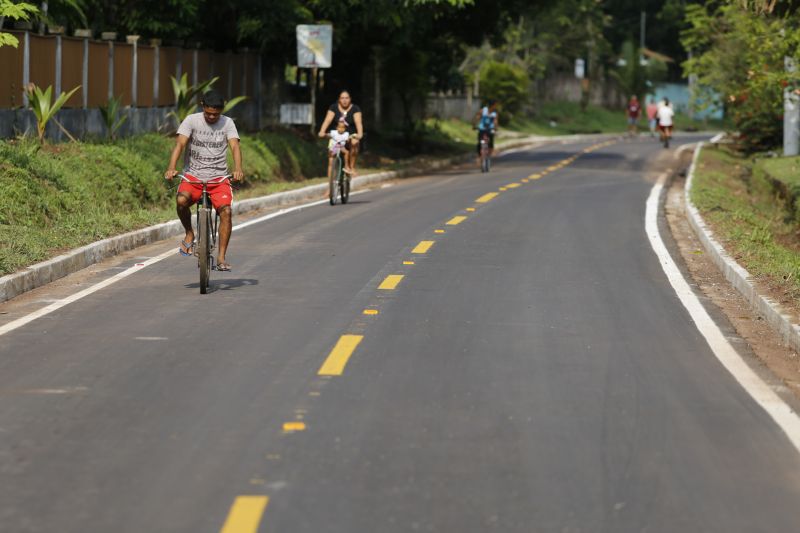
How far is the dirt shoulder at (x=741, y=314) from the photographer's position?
1000cm

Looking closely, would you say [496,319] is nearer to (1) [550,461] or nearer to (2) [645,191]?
(1) [550,461]

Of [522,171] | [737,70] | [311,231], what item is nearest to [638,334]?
[311,231]

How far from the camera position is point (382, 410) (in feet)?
26.7

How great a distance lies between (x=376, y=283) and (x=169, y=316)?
2.65m

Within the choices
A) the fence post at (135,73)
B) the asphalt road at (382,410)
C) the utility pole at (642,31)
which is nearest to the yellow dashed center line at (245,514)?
the asphalt road at (382,410)

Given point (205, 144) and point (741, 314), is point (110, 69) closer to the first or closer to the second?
point (205, 144)

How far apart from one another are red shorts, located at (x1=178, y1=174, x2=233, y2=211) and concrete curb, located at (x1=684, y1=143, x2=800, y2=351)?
4911mm

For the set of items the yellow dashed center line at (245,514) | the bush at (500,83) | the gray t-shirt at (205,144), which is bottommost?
the yellow dashed center line at (245,514)

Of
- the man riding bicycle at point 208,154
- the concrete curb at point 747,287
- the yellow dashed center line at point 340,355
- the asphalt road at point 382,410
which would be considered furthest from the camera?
the man riding bicycle at point 208,154

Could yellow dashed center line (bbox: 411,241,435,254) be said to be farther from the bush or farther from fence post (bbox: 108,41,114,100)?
the bush

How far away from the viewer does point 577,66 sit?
287ft

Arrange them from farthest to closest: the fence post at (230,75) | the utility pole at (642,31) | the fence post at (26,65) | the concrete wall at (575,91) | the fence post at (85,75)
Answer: the utility pole at (642,31) < the concrete wall at (575,91) < the fence post at (230,75) < the fence post at (85,75) < the fence post at (26,65)

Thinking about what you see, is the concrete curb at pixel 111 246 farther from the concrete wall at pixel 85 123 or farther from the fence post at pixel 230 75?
the fence post at pixel 230 75

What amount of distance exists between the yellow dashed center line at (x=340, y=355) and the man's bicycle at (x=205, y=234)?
247 centimetres
